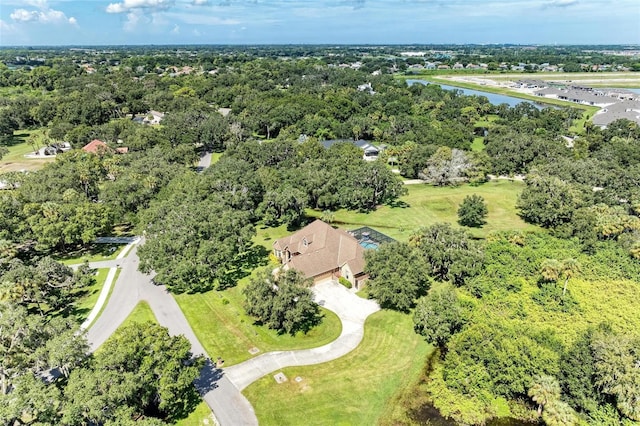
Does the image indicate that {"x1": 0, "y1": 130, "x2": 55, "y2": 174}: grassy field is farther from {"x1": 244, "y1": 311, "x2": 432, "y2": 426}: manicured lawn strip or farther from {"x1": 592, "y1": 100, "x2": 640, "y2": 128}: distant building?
{"x1": 592, "y1": 100, "x2": 640, "y2": 128}: distant building

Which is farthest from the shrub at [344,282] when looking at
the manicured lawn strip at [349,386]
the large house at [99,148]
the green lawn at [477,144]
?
the green lawn at [477,144]

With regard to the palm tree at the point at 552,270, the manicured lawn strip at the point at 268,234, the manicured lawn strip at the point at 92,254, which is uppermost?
the palm tree at the point at 552,270

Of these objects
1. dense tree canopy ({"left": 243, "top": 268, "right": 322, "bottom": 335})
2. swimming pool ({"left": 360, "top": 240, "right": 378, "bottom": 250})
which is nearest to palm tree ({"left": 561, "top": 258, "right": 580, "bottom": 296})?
swimming pool ({"left": 360, "top": 240, "right": 378, "bottom": 250})

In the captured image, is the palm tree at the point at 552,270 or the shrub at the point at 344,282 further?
the shrub at the point at 344,282

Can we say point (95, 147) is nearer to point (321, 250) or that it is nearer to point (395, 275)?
point (321, 250)

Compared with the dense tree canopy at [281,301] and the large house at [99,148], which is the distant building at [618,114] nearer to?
the dense tree canopy at [281,301]

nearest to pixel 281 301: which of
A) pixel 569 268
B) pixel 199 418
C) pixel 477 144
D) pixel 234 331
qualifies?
pixel 234 331

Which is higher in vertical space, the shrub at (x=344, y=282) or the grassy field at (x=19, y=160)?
the grassy field at (x=19, y=160)
